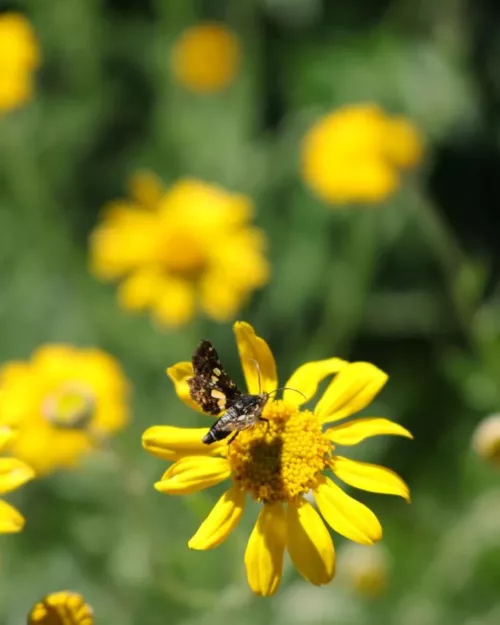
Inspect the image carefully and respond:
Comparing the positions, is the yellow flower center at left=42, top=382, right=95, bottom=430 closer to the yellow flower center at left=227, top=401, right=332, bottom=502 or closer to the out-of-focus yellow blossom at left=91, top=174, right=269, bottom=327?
the out-of-focus yellow blossom at left=91, top=174, right=269, bottom=327

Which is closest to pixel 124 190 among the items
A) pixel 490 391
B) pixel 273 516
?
pixel 490 391

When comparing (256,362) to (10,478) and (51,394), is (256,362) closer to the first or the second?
(10,478)


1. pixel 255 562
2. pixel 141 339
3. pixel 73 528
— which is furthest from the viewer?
pixel 141 339

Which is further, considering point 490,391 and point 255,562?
point 490,391

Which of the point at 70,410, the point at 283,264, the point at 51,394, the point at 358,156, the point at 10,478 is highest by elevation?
the point at 283,264

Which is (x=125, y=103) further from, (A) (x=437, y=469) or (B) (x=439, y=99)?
(A) (x=437, y=469)

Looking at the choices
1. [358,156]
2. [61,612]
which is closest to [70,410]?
[61,612]

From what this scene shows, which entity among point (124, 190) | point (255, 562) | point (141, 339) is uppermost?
point (124, 190)
